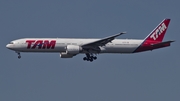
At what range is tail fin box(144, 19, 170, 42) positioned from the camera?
87.1 meters

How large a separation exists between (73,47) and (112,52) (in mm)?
6210

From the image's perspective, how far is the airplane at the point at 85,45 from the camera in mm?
80750

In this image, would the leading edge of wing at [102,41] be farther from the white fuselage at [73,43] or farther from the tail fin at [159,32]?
the tail fin at [159,32]

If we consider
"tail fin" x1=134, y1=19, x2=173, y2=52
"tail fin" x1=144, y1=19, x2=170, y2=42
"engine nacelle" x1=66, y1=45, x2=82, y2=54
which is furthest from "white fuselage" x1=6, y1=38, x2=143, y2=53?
"tail fin" x1=144, y1=19, x2=170, y2=42

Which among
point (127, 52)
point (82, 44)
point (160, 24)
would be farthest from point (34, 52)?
point (160, 24)

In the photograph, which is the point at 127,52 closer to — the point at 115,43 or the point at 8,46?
the point at 115,43

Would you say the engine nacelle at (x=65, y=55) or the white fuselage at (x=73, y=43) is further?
the engine nacelle at (x=65, y=55)

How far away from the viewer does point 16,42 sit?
81.6 metres

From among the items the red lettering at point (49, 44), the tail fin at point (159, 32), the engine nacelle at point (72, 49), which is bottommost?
the engine nacelle at point (72, 49)

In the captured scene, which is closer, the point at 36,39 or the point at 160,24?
the point at 36,39

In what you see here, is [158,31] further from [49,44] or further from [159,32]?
[49,44]

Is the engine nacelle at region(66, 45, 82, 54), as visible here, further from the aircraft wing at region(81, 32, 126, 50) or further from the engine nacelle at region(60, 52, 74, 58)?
the engine nacelle at region(60, 52, 74, 58)

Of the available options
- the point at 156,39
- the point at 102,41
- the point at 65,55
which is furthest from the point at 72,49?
the point at 156,39

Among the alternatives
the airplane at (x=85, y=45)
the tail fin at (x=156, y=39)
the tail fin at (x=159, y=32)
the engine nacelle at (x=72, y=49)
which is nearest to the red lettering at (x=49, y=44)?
the airplane at (x=85, y=45)
